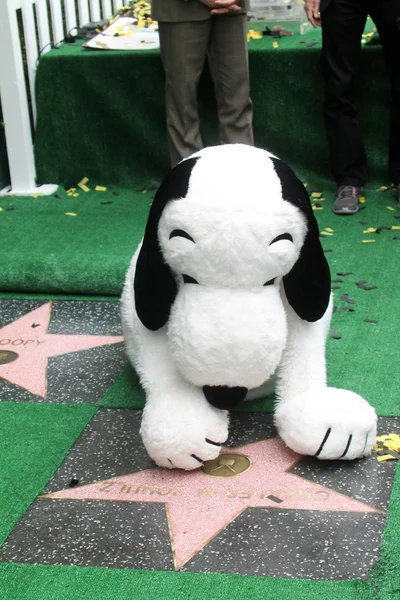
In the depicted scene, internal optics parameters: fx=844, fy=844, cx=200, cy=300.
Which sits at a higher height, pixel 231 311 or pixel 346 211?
pixel 231 311

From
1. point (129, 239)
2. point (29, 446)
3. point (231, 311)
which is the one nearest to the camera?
point (231, 311)

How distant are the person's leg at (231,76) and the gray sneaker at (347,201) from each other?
462 mm

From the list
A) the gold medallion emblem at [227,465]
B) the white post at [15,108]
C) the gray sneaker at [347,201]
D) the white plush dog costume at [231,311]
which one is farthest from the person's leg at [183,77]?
the gold medallion emblem at [227,465]

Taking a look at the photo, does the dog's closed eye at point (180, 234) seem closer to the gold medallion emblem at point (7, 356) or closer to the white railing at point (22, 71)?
the gold medallion emblem at point (7, 356)

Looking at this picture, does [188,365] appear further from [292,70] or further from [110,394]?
[292,70]

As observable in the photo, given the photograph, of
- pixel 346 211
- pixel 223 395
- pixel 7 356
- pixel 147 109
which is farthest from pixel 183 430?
pixel 147 109

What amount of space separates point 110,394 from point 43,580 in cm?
75

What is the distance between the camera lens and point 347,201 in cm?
362

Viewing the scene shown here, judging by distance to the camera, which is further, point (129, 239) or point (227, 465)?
point (129, 239)

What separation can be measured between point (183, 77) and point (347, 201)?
2.86 ft

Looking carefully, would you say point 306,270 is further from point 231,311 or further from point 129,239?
point 129,239

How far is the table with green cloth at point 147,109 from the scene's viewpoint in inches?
150

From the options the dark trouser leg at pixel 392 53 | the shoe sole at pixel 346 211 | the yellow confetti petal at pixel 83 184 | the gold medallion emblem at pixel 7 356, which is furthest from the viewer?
the yellow confetti petal at pixel 83 184

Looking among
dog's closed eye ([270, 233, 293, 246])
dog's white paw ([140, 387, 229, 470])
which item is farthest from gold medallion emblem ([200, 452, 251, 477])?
dog's closed eye ([270, 233, 293, 246])
